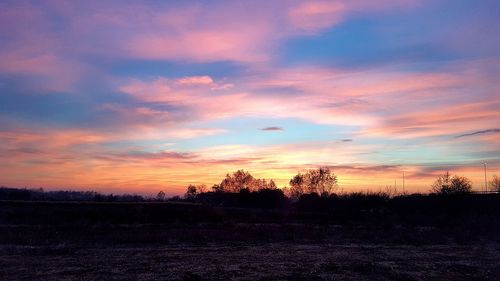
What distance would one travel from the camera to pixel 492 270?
25.2 meters

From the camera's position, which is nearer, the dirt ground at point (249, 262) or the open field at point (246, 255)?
the dirt ground at point (249, 262)

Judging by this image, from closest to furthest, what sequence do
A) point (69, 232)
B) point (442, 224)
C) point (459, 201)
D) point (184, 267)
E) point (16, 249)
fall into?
point (184, 267) → point (16, 249) → point (69, 232) → point (442, 224) → point (459, 201)

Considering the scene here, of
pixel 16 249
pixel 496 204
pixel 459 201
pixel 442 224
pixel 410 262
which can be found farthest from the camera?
pixel 459 201

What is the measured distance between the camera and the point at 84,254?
29.5m

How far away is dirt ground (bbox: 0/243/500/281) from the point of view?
22500 millimetres

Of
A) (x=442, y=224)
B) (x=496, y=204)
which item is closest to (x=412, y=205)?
(x=496, y=204)

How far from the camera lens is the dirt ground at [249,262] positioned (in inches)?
886

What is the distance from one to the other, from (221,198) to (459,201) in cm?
6173

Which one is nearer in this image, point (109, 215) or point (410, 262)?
point (410, 262)

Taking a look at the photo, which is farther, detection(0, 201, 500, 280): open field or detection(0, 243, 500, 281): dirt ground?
detection(0, 201, 500, 280): open field

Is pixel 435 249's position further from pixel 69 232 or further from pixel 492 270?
pixel 69 232

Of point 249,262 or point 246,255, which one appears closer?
point 249,262

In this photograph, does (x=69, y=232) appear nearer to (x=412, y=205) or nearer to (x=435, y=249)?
(x=435, y=249)

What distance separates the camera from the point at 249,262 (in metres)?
26.3
